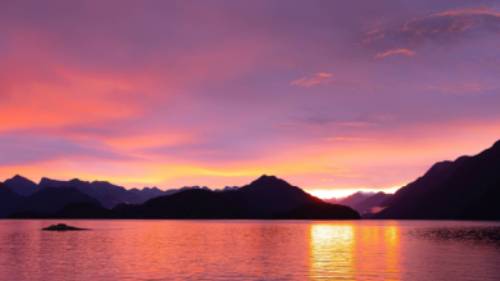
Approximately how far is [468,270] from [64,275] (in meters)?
58.6

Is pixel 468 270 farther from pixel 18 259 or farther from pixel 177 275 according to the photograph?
pixel 18 259

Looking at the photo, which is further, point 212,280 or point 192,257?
point 192,257

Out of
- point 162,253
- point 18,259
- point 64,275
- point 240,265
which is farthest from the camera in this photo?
point 162,253

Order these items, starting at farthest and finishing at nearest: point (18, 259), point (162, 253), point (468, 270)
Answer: point (162, 253), point (18, 259), point (468, 270)

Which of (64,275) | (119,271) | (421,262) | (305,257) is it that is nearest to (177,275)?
(119,271)

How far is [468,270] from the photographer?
78.2 meters

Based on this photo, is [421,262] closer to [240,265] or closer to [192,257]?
[240,265]

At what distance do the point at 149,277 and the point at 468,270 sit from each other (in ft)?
153

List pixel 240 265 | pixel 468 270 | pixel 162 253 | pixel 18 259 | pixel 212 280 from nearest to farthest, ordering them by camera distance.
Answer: pixel 212 280
pixel 468 270
pixel 240 265
pixel 18 259
pixel 162 253

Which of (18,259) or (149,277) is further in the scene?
(18,259)

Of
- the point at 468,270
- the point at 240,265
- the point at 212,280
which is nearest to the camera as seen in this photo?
the point at 212,280

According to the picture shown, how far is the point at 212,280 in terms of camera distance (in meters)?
67.6

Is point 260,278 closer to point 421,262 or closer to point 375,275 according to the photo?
point 375,275

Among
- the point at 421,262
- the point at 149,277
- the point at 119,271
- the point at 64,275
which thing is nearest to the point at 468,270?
the point at 421,262
